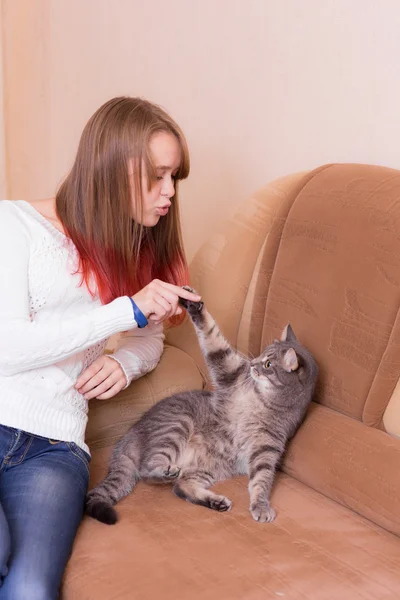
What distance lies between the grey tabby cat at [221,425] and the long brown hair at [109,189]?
0.19m

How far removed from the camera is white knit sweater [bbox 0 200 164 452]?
146 cm

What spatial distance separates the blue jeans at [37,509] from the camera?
125 centimetres

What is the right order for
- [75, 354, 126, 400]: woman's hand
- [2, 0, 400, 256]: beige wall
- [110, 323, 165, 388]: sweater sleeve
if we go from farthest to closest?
[2, 0, 400, 256]: beige wall, [110, 323, 165, 388]: sweater sleeve, [75, 354, 126, 400]: woman's hand

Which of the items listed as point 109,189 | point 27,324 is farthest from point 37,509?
point 109,189

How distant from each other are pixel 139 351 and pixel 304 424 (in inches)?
17.4

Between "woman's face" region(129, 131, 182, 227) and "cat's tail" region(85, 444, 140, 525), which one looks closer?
"cat's tail" region(85, 444, 140, 525)

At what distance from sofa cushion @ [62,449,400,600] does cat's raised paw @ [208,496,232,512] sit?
0.6 inches

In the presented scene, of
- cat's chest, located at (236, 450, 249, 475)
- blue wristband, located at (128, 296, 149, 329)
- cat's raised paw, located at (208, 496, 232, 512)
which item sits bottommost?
cat's chest, located at (236, 450, 249, 475)

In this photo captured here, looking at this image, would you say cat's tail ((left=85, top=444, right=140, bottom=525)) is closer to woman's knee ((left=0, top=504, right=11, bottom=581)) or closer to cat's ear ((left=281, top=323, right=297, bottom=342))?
woman's knee ((left=0, top=504, right=11, bottom=581))

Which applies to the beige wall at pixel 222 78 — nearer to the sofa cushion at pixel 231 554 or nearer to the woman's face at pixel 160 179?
the woman's face at pixel 160 179

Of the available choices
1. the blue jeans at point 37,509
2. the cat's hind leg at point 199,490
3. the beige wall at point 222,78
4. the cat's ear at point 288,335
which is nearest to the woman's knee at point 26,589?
the blue jeans at point 37,509

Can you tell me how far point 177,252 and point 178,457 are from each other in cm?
50

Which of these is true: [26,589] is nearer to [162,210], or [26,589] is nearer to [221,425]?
[221,425]

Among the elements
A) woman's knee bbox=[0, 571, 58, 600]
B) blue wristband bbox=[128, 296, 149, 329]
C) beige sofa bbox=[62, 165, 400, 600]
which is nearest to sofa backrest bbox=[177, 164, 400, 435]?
Result: beige sofa bbox=[62, 165, 400, 600]
